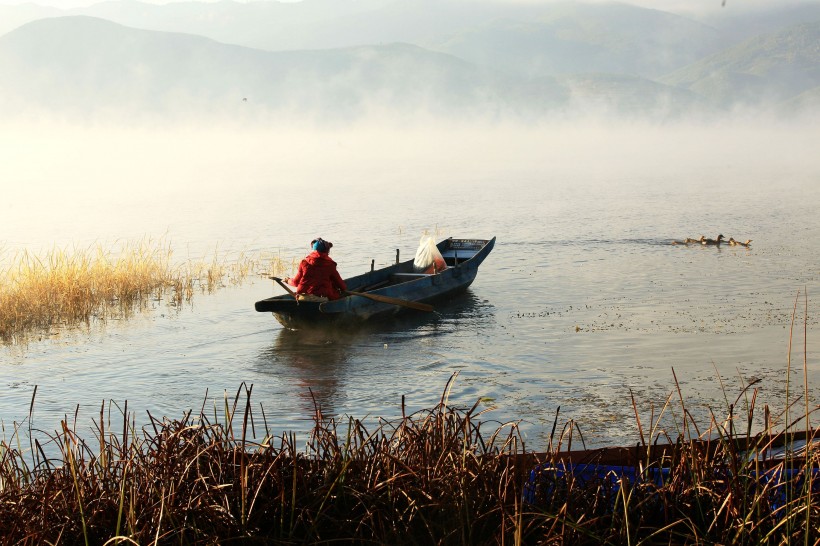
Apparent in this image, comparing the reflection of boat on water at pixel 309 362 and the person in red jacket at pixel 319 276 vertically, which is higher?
the person in red jacket at pixel 319 276

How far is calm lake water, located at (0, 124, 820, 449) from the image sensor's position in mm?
11820

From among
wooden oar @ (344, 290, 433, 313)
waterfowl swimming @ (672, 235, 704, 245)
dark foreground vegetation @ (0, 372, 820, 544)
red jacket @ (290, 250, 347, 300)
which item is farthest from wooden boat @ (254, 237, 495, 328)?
dark foreground vegetation @ (0, 372, 820, 544)

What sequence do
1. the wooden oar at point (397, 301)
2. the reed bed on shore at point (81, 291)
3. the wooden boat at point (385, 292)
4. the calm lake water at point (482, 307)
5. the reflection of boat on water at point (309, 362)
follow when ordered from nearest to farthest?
the calm lake water at point (482, 307), the reflection of boat on water at point (309, 362), the wooden boat at point (385, 292), the wooden oar at point (397, 301), the reed bed on shore at point (81, 291)

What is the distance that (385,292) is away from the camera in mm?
15703

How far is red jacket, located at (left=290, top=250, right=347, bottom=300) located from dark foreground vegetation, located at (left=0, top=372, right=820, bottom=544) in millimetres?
8828

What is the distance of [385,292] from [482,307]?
2447 mm

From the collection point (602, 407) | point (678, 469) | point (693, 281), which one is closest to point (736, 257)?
point (693, 281)

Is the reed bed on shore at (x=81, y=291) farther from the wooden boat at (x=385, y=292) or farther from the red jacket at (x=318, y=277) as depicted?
the red jacket at (x=318, y=277)

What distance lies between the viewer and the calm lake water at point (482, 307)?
11.8 meters

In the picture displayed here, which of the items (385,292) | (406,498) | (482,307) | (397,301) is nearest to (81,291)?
(385,292)

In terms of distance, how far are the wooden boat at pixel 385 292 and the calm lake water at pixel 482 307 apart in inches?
12.7

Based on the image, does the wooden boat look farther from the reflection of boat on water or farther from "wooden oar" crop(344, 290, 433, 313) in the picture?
the reflection of boat on water

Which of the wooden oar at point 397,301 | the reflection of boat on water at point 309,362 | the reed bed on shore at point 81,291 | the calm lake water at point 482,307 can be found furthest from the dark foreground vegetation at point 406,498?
the reed bed on shore at point 81,291

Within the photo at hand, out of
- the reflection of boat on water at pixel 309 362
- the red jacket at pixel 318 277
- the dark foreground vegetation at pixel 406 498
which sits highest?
the red jacket at pixel 318 277
